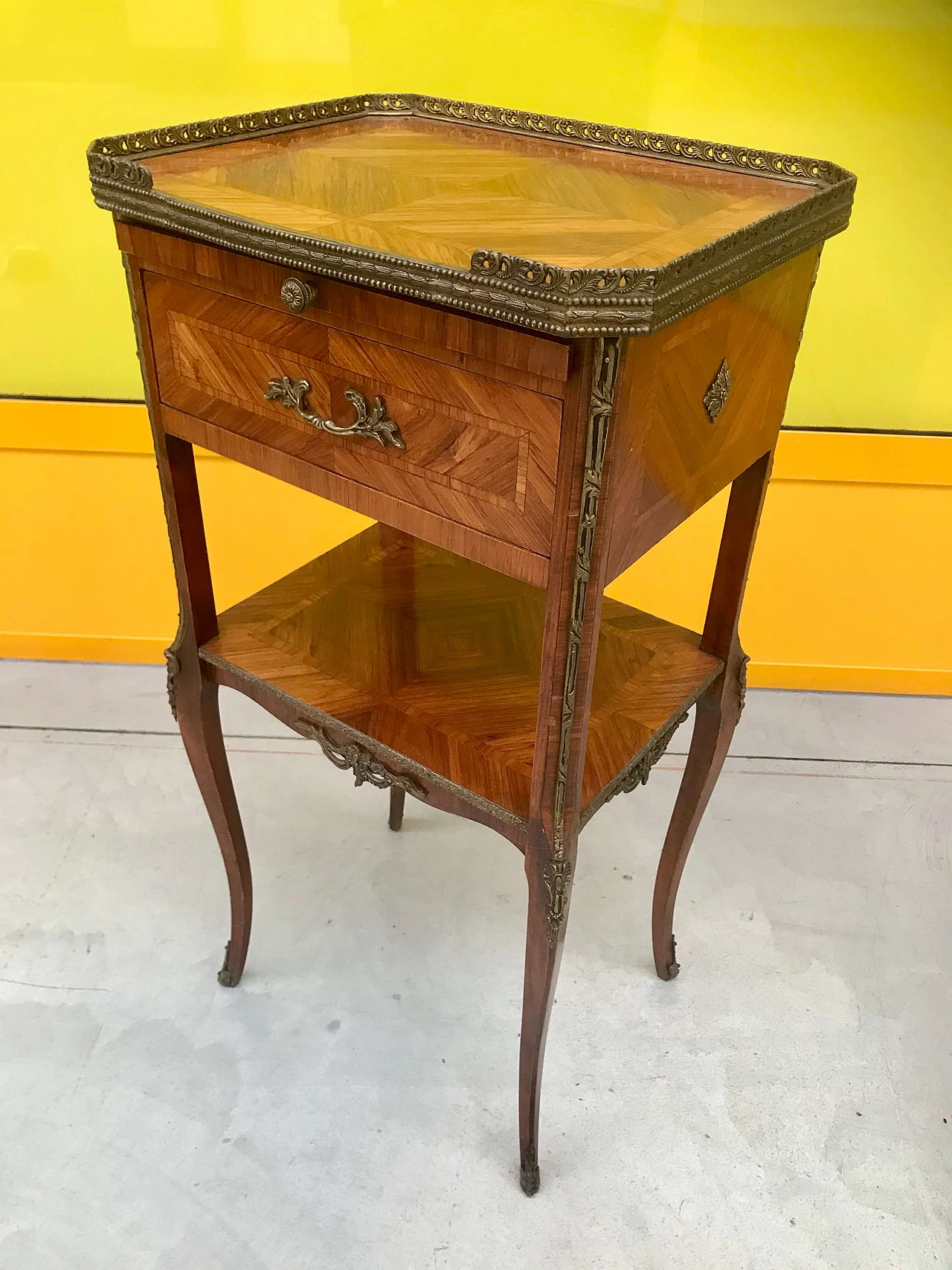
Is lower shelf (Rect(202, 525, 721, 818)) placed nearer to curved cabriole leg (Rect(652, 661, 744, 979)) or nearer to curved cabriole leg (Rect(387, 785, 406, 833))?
curved cabriole leg (Rect(652, 661, 744, 979))

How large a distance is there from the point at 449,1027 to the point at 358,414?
3.57 feet

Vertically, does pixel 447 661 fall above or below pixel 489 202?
below

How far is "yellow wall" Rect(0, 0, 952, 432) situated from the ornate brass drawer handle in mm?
1070

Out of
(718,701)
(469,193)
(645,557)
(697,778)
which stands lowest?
(645,557)

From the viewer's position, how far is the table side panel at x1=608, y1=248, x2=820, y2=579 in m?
0.99

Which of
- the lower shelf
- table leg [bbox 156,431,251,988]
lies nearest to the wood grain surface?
table leg [bbox 156,431,251,988]

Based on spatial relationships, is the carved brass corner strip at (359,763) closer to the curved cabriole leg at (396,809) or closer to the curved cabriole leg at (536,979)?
the curved cabriole leg at (536,979)

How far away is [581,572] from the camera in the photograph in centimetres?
101

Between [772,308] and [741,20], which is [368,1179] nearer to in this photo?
[772,308]

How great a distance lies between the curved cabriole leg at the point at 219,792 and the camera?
152 centimetres

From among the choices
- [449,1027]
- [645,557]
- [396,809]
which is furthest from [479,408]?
[645,557]

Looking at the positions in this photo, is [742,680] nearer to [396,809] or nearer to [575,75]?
[396,809]

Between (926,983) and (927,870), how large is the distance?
0.95 feet

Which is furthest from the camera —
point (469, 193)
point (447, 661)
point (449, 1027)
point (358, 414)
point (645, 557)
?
point (645, 557)
